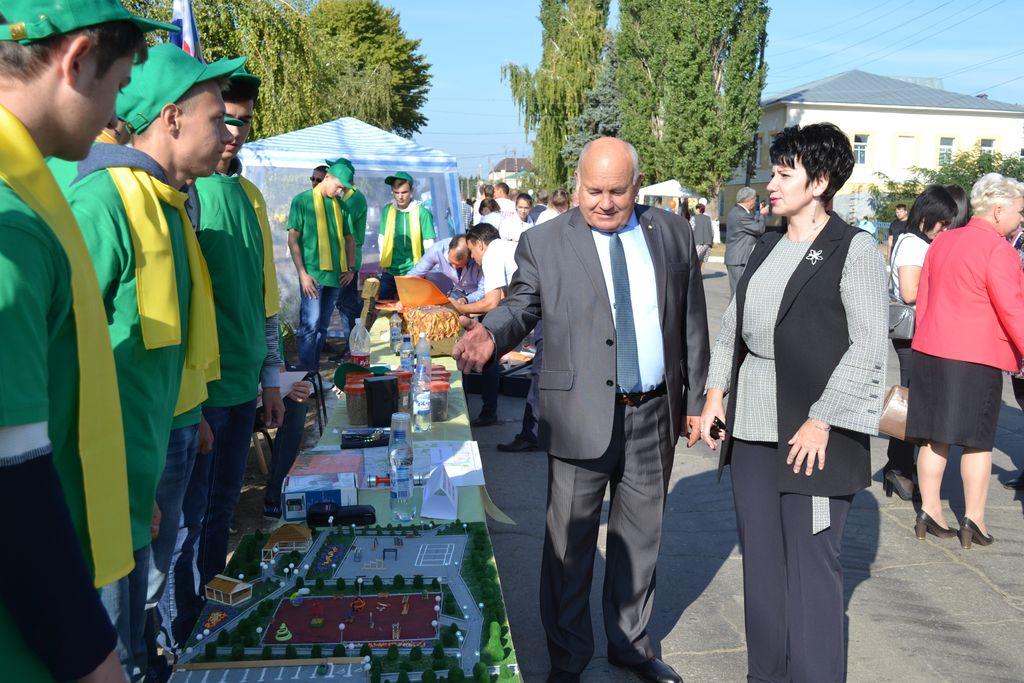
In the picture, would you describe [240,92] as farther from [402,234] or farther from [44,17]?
[402,234]

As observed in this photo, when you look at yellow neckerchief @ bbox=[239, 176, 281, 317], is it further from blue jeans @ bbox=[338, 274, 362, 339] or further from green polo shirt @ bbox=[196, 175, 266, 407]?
blue jeans @ bbox=[338, 274, 362, 339]

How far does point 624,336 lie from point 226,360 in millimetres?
1623

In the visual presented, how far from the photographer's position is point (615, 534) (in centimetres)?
353

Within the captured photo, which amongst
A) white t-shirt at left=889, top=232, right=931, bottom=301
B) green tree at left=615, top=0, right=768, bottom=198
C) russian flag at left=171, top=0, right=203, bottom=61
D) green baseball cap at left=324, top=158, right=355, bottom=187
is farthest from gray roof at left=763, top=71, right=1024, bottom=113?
russian flag at left=171, top=0, right=203, bottom=61

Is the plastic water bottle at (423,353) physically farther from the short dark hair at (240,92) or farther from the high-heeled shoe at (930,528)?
the high-heeled shoe at (930,528)

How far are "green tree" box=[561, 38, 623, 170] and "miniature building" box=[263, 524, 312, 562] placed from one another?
133ft

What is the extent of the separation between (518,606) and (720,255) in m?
30.3

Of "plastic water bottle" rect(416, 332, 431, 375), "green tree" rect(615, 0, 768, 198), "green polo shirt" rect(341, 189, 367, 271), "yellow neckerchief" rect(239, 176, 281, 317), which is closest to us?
"yellow neckerchief" rect(239, 176, 281, 317)

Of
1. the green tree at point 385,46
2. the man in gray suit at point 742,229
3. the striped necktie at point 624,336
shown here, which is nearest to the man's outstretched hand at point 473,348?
the striped necktie at point 624,336

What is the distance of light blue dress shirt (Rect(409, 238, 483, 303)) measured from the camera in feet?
26.2

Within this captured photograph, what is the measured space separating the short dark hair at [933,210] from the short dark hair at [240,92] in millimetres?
4349

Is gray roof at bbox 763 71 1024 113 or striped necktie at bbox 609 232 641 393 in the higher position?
gray roof at bbox 763 71 1024 113

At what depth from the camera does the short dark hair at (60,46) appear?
121 cm

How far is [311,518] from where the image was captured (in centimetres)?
345
